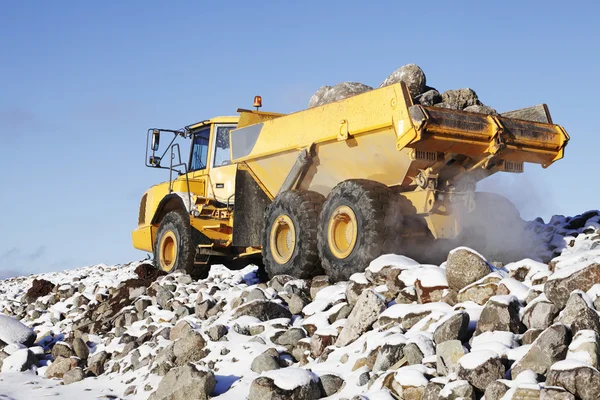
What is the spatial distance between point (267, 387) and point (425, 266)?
8.11ft

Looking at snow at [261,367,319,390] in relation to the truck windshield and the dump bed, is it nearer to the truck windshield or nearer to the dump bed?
the dump bed

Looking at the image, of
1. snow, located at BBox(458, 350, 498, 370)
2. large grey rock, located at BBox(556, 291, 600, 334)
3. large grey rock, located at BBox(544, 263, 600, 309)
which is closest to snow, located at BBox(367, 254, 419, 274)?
large grey rock, located at BBox(544, 263, 600, 309)

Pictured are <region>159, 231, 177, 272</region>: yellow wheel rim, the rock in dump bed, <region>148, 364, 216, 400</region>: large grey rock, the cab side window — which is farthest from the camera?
<region>159, 231, 177, 272</region>: yellow wheel rim

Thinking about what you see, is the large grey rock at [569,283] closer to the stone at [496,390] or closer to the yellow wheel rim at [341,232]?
the stone at [496,390]

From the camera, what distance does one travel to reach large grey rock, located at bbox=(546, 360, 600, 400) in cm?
504

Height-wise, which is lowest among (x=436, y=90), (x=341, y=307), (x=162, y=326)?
(x=162, y=326)

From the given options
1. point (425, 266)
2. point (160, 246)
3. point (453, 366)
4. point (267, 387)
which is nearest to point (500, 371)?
point (453, 366)

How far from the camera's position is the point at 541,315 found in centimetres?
626

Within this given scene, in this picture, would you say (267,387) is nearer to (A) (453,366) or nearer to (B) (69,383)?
(A) (453,366)

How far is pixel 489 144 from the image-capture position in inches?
356

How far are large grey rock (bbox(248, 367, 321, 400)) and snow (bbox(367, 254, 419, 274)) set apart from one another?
2.07m

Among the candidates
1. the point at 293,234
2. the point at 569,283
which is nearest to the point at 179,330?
the point at 293,234

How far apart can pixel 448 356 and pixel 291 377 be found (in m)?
1.31

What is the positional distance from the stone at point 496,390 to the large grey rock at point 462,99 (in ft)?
21.1
